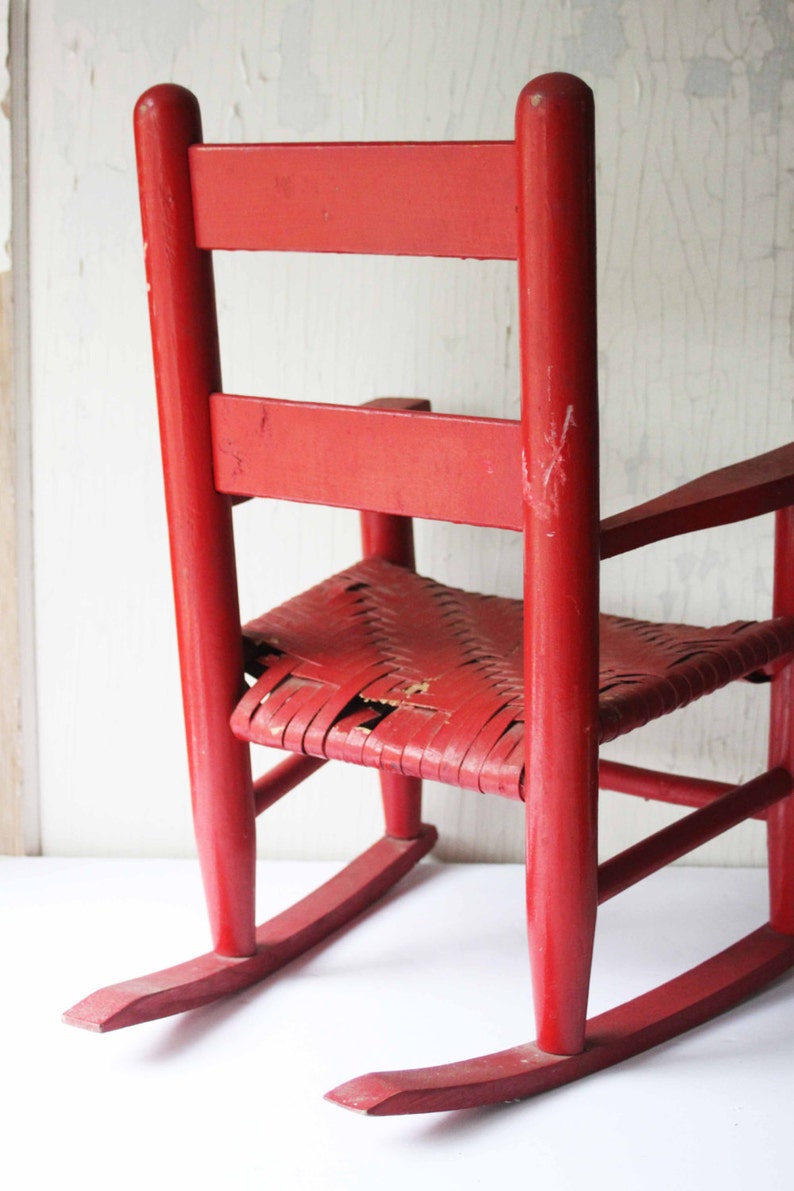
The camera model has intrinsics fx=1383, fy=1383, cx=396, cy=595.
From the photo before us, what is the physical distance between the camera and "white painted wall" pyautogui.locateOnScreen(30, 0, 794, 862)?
4.39 feet

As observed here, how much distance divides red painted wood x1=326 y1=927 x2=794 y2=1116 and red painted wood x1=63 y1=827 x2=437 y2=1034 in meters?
0.21

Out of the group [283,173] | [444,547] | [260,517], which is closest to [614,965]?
[444,547]

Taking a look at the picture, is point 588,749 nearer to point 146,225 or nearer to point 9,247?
point 146,225

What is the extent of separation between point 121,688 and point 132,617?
0.09 metres

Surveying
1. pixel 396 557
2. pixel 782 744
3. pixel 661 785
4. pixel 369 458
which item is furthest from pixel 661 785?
pixel 369 458

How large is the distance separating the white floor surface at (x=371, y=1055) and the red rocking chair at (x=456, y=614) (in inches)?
1.4

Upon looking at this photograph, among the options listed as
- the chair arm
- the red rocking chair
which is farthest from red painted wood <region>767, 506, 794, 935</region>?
the chair arm

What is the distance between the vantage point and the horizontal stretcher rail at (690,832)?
110 cm

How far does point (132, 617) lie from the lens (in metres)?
1.54

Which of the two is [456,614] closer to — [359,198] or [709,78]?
[359,198]

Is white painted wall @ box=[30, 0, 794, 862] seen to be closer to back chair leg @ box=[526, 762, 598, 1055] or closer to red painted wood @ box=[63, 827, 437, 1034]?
red painted wood @ box=[63, 827, 437, 1034]

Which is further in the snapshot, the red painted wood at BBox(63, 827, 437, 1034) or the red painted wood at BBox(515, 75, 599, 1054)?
the red painted wood at BBox(63, 827, 437, 1034)

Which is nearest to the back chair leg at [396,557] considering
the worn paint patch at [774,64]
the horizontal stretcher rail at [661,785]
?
the horizontal stretcher rail at [661,785]

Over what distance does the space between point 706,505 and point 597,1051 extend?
0.45 meters
